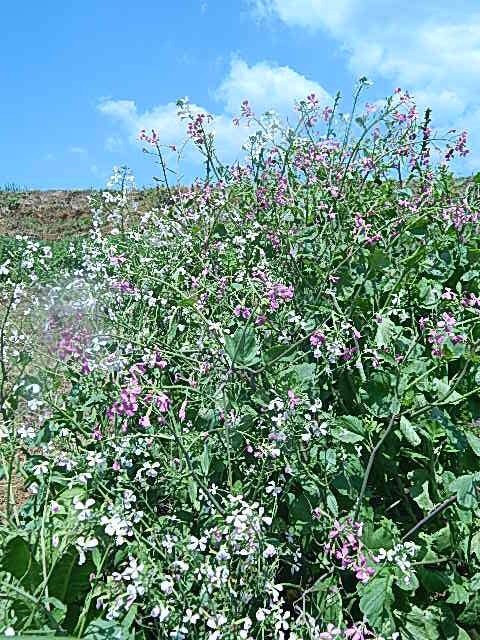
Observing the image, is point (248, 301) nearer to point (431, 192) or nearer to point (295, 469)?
point (295, 469)

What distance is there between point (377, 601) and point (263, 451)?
505 mm

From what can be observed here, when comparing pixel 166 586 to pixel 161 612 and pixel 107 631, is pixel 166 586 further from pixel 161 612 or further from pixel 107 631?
pixel 107 631

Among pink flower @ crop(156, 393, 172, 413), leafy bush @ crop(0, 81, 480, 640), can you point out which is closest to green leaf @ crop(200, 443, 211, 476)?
leafy bush @ crop(0, 81, 480, 640)

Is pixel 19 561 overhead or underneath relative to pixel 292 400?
underneath

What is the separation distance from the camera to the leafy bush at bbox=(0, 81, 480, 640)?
207cm

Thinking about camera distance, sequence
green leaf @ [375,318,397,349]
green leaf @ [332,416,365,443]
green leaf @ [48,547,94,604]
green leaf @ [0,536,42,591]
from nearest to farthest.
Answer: green leaf @ [0,536,42,591]
green leaf @ [48,547,94,604]
green leaf @ [332,416,365,443]
green leaf @ [375,318,397,349]

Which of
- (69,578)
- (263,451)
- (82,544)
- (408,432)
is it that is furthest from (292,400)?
(69,578)

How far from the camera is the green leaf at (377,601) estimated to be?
2.05m

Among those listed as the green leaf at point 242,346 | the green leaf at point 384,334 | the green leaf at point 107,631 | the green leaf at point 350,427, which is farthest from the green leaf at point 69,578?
the green leaf at point 384,334

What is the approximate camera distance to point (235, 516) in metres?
2.02

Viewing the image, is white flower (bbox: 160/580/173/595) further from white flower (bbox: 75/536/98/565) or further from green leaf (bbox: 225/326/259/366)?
green leaf (bbox: 225/326/259/366)

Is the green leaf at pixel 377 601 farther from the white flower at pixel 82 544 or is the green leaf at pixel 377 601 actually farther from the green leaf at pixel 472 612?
the white flower at pixel 82 544

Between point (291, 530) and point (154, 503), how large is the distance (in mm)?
471

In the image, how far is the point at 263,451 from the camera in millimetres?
2234
